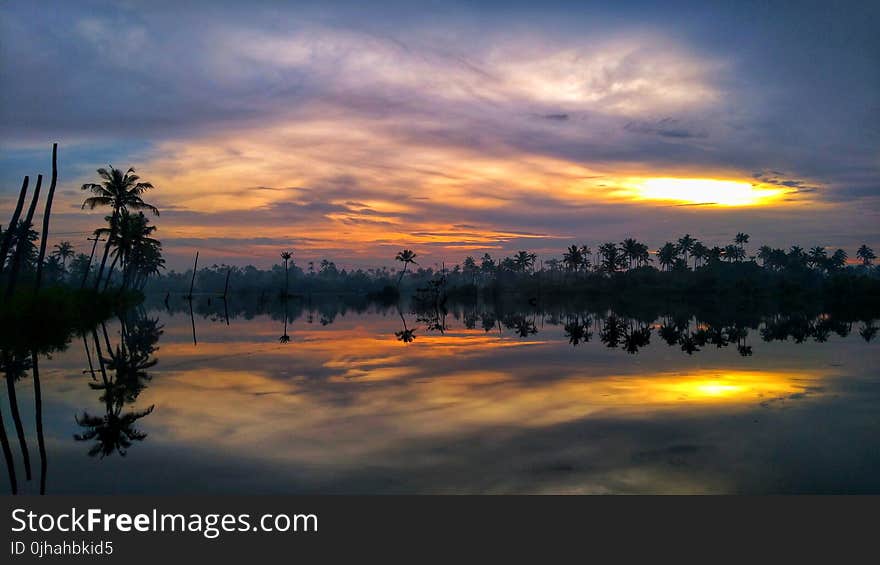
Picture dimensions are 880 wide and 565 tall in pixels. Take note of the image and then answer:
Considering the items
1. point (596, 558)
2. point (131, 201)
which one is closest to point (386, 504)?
point (596, 558)

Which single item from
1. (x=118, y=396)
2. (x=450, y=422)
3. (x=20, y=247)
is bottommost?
(x=118, y=396)

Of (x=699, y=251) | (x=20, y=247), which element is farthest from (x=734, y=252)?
(x=20, y=247)

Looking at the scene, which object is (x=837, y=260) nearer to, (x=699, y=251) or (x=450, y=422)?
(x=699, y=251)

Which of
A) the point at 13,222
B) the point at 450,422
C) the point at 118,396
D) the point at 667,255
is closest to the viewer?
the point at 450,422

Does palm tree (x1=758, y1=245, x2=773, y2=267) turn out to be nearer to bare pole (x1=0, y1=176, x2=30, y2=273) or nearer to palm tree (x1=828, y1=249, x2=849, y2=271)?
palm tree (x1=828, y1=249, x2=849, y2=271)

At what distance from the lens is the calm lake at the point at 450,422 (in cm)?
778

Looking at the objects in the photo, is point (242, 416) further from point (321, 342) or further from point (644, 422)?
point (321, 342)

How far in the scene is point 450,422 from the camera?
36.6 ft

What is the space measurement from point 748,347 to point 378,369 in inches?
617

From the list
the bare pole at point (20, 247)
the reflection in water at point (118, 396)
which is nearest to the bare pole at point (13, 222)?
the bare pole at point (20, 247)

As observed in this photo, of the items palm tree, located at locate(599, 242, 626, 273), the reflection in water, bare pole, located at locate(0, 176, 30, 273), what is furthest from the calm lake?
palm tree, located at locate(599, 242, 626, 273)

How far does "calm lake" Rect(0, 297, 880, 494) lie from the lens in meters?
7.78

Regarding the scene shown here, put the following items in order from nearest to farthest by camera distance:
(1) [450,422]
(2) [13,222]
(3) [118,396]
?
(1) [450,422] < (3) [118,396] < (2) [13,222]

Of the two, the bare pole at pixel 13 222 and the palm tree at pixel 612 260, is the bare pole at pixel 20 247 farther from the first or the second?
the palm tree at pixel 612 260
